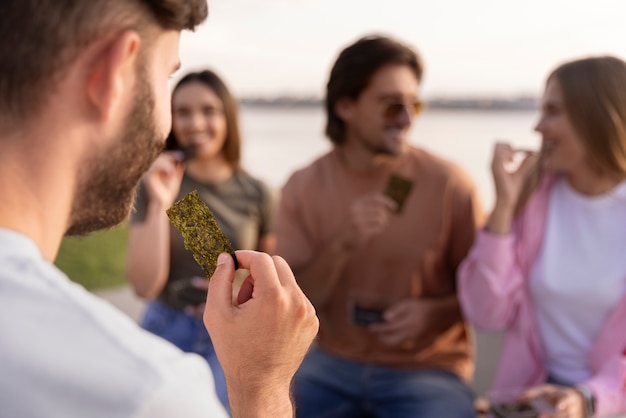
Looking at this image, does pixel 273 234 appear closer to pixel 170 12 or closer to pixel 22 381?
pixel 170 12

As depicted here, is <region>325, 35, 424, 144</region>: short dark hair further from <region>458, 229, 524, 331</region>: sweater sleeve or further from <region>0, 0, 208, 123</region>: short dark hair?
<region>0, 0, 208, 123</region>: short dark hair

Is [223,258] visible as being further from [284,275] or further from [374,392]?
[374,392]

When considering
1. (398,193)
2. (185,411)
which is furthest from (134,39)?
(398,193)

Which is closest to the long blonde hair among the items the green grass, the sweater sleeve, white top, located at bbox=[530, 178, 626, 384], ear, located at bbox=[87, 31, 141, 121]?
white top, located at bbox=[530, 178, 626, 384]

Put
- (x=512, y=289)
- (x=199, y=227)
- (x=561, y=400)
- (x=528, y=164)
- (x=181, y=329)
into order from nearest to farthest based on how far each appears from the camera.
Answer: (x=199, y=227), (x=561, y=400), (x=512, y=289), (x=528, y=164), (x=181, y=329)

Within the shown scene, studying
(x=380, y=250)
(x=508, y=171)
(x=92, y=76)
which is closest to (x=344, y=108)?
(x=380, y=250)

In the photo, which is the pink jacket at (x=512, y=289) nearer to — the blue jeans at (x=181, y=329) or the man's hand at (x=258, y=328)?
the blue jeans at (x=181, y=329)

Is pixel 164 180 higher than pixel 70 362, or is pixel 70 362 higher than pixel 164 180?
pixel 70 362

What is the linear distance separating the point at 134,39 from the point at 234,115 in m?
2.31

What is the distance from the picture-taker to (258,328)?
1.12 metres

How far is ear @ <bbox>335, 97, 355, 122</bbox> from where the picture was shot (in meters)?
3.01

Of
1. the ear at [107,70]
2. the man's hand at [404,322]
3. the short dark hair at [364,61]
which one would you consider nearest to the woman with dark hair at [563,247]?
the man's hand at [404,322]

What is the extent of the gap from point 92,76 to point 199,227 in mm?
362

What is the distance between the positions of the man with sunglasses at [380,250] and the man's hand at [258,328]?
1467mm
